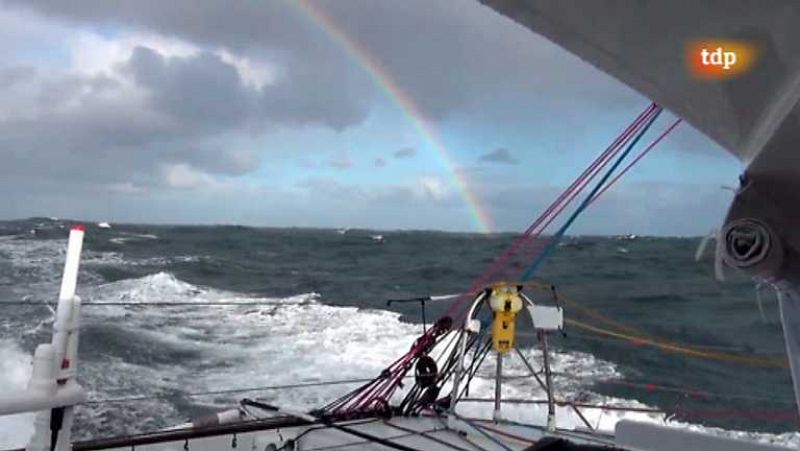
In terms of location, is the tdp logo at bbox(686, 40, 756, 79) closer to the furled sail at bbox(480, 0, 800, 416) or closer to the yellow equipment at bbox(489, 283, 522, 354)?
the furled sail at bbox(480, 0, 800, 416)

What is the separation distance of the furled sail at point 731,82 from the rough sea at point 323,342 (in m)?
0.12

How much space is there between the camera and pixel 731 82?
1270mm

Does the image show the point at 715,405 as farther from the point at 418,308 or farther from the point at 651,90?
the point at 651,90

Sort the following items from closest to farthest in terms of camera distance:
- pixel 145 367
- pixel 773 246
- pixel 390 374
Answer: pixel 773 246 → pixel 390 374 → pixel 145 367

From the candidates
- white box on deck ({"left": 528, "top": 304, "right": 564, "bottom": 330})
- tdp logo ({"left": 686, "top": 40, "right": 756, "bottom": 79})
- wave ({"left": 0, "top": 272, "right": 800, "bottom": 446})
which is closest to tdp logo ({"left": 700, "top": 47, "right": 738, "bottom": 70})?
tdp logo ({"left": 686, "top": 40, "right": 756, "bottom": 79})

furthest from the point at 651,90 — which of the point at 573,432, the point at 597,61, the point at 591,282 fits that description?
the point at 591,282

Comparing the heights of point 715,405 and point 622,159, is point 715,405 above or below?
below

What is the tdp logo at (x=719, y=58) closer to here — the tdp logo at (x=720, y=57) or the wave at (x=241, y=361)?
the tdp logo at (x=720, y=57)

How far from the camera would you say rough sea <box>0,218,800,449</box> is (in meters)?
9.16

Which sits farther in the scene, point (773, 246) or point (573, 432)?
point (573, 432)

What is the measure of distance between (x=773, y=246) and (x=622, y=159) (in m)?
2.14

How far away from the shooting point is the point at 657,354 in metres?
13.4

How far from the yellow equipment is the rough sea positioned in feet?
2.13

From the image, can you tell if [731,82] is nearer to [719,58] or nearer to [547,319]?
[719,58]
